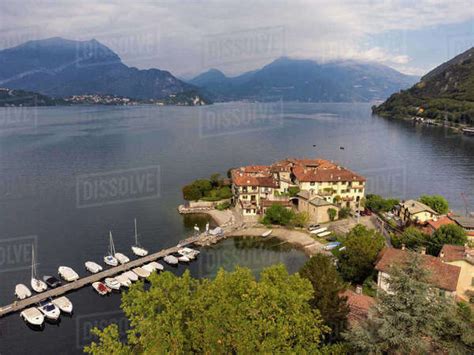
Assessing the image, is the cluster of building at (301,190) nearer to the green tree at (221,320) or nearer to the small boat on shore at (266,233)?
the small boat on shore at (266,233)

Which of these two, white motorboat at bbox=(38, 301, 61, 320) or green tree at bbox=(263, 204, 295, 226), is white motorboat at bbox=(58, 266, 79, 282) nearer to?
white motorboat at bbox=(38, 301, 61, 320)

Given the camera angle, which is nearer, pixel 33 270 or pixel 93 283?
pixel 93 283

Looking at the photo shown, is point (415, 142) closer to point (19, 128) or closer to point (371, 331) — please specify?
point (371, 331)

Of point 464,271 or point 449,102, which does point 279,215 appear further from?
point 449,102

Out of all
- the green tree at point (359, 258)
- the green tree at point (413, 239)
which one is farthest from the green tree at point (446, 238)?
the green tree at point (359, 258)

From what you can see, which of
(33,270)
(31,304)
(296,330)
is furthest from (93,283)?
(296,330)

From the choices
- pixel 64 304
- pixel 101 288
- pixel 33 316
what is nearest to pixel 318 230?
pixel 101 288
